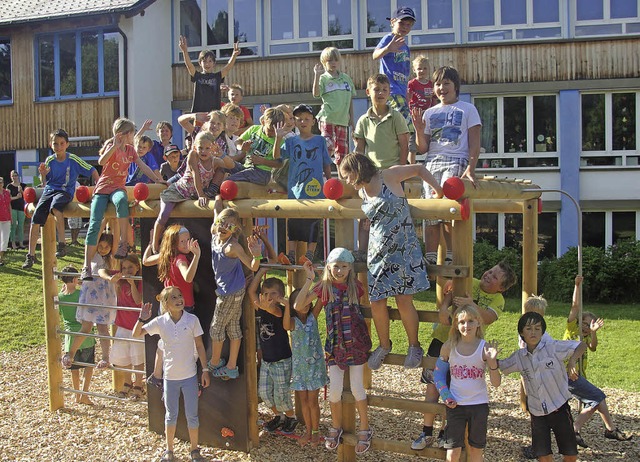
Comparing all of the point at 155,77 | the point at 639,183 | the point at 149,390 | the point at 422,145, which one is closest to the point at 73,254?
the point at 155,77

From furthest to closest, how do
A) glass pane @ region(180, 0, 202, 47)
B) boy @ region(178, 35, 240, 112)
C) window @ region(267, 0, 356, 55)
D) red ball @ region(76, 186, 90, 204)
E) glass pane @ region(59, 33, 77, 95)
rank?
1. glass pane @ region(180, 0, 202, 47)
2. glass pane @ region(59, 33, 77, 95)
3. window @ region(267, 0, 356, 55)
4. boy @ region(178, 35, 240, 112)
5. red ball @ region(76, 186, 90, 204)

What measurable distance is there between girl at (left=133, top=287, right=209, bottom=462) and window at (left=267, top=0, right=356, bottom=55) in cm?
1484

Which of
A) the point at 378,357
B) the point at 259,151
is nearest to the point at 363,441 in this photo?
the point at 378,357

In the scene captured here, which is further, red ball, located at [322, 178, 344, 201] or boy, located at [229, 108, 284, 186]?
boy, located at [229, 108, 284, 186]

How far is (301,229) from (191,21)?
15.4 metres

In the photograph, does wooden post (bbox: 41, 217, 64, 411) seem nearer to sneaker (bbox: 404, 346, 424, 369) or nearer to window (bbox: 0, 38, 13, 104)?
sneaker (bbox: 404, 346, 424, 369)

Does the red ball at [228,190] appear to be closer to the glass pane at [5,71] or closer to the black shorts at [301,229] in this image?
the black shorts at [301,229]

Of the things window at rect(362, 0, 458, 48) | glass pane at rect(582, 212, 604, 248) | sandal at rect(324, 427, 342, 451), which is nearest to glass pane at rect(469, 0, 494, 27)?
window at rect(362, 0, 458, 48)

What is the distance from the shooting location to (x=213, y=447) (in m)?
6.76

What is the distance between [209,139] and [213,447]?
283cm

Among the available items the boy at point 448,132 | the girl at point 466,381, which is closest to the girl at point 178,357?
the girl at point 466,381

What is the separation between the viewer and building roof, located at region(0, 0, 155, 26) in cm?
1967

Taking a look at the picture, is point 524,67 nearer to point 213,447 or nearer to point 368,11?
point 368,11

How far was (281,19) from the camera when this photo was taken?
2038 centimetres
